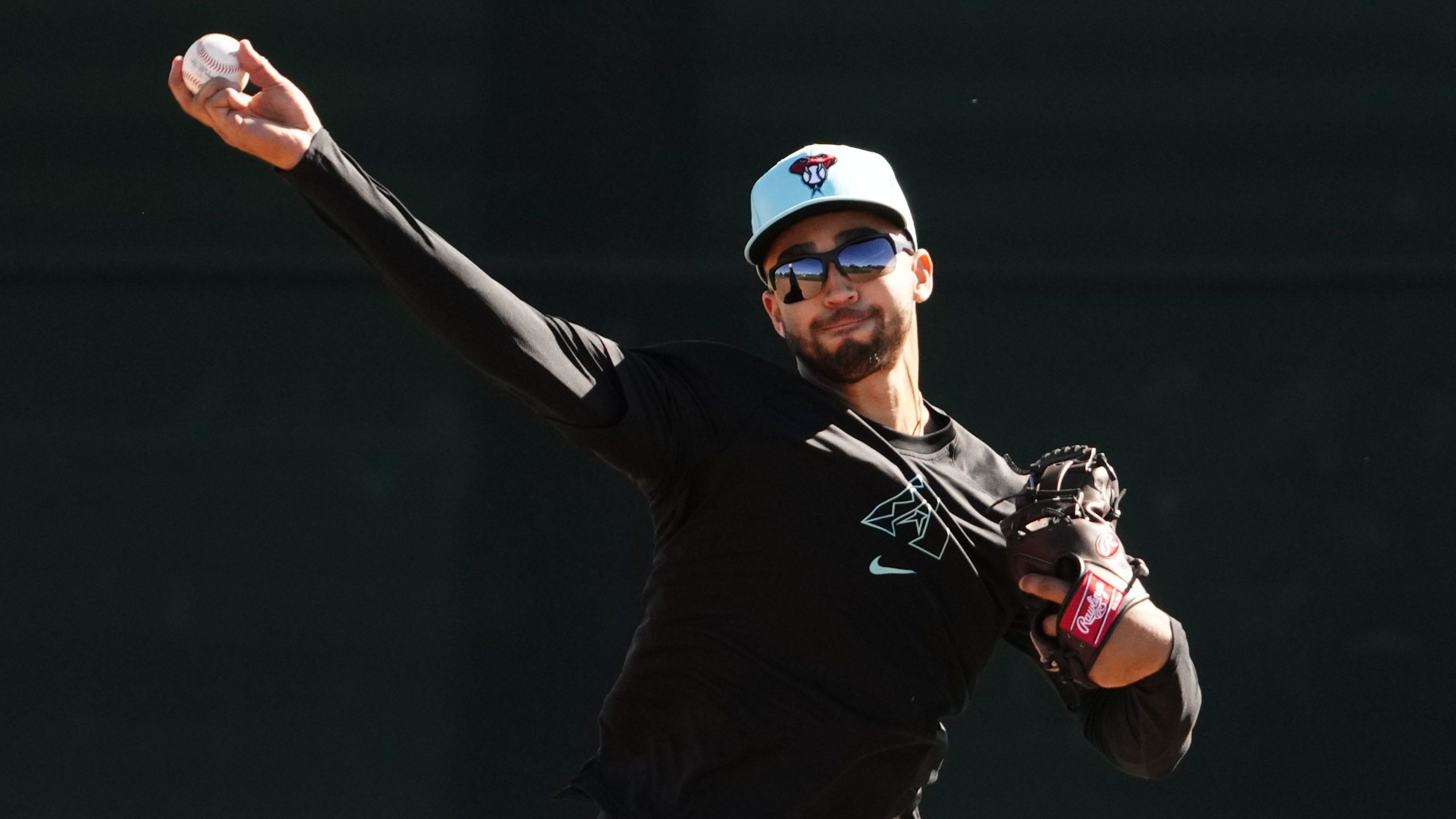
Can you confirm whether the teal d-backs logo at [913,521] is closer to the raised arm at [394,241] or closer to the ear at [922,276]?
the ear at [922,276]

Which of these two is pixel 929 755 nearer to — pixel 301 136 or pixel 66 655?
pixel 301 136

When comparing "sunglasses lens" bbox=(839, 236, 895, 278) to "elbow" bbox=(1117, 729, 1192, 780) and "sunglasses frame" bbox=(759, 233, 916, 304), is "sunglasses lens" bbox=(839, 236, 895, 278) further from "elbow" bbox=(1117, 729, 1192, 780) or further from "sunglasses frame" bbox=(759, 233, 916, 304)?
"elbow" bbox=(1117, 729, 1192, 780)

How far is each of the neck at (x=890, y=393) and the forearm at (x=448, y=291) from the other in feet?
1.82

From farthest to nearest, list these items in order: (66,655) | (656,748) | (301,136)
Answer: (66,655) → (656,748) → (301,136)

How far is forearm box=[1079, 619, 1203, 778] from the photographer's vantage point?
2.63m

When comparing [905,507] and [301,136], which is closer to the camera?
[301,136]

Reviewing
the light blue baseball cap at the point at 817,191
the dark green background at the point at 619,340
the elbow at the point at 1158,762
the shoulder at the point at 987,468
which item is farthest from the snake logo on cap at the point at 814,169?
the dark green background at the point at 619,340

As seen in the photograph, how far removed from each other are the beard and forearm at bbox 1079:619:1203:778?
0.62 meters

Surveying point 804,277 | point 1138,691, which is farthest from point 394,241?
point 1138,691

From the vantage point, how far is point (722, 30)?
4.51 meters

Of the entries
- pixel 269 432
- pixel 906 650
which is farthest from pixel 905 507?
pixel 269 432

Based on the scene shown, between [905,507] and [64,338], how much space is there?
8.91ft

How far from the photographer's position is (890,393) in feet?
9.05

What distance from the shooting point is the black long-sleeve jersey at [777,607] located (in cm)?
247
